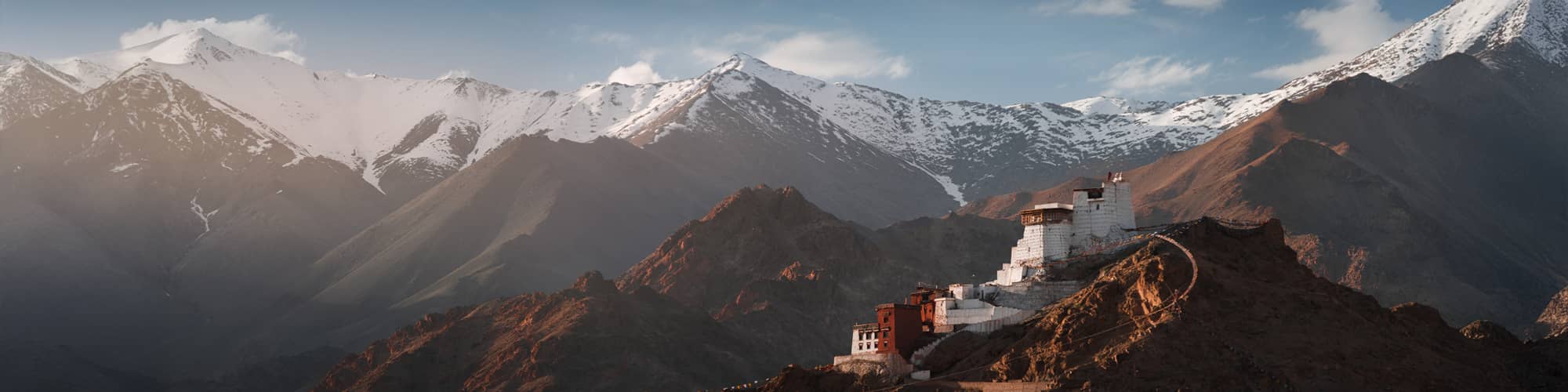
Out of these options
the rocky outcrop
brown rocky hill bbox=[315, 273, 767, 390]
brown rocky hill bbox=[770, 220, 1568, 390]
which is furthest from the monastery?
brown rocky hill bbox=[315, 273, 767, 390]

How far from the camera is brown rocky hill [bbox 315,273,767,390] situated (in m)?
164

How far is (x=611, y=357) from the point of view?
548 ft

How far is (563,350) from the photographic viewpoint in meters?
167

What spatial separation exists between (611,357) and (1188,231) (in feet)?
260

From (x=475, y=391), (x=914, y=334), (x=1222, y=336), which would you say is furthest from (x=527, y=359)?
(x=1222, y=336)

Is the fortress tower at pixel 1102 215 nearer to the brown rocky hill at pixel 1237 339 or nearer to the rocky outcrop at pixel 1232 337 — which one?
the brown rocky hill at pixel 1237 339

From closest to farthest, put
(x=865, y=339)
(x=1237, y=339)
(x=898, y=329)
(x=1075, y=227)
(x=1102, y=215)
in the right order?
1. (x=1237, y=339)
2. (x=898, y=329)
3. (x=865, y=339)
4. (x=1102, y=215)
5. (x=1075, y=227)

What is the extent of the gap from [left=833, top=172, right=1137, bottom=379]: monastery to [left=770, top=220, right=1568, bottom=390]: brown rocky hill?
22.5 ft

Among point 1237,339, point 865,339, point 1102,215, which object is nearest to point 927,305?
point 865,339

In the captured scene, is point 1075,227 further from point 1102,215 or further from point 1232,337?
point 1232,337

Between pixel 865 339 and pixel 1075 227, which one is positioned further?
pixel 1075 227

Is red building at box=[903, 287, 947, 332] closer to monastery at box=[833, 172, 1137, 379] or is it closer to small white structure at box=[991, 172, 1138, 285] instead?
monastery at box=[833, 172, 1137, 379]

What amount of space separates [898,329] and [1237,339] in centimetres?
2823

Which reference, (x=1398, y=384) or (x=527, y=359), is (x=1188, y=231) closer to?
(x=1398, y=384)
